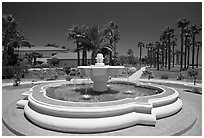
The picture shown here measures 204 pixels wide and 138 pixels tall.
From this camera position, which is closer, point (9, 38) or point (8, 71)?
point (8, 71)

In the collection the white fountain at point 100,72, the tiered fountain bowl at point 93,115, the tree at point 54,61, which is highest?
the tree at point 54,61

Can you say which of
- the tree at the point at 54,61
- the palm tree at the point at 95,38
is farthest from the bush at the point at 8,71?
the tree at the point at 54,61

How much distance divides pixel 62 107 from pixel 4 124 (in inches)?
117

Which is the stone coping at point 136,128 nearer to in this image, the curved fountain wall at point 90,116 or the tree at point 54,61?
the curved fountain wall at point 90,116

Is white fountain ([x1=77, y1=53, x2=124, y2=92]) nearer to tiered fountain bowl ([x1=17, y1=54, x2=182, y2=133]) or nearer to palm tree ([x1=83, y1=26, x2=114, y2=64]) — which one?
tiered fountain bowl ([x1=17, y1=54, x2=182, y2=133])

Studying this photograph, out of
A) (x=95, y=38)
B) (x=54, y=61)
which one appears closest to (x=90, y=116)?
(x=95, y=38)

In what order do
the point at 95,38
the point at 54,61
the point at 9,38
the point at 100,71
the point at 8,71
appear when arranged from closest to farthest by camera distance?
the point at 100,71 < the point at 8,71 < the point at 95,38 < the point at 9,38 < the point at 54,61

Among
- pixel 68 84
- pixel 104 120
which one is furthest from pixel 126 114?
pixel 68 84

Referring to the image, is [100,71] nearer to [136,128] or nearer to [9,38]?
[136,128]

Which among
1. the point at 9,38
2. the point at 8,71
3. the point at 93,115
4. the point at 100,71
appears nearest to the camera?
the point at 93,115

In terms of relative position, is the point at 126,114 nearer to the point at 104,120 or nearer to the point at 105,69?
the point at 104,120

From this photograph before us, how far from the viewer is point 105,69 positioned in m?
10.1

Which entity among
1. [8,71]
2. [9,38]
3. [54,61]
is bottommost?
[8,71]

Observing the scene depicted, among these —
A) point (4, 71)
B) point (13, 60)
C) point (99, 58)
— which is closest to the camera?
point (99, 58)
